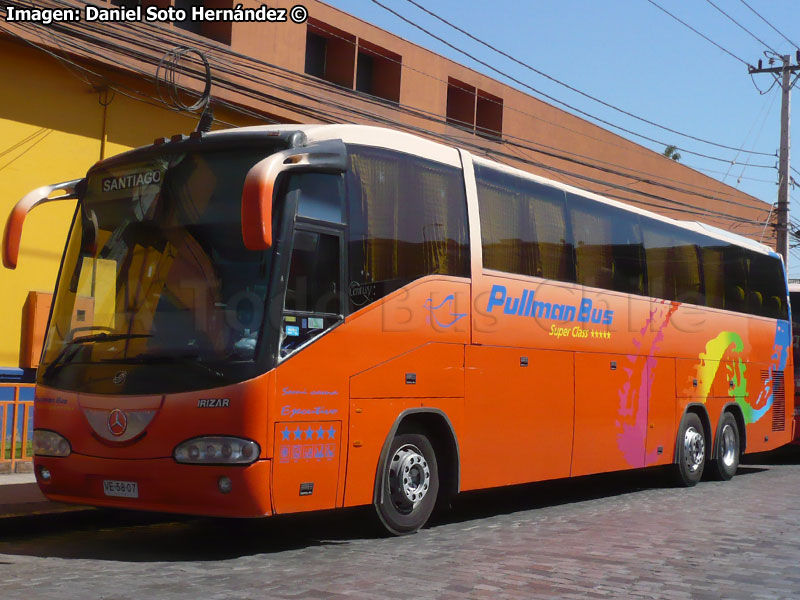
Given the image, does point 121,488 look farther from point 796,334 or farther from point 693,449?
point 796,334

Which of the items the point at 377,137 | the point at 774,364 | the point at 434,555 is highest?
the point at 377,137

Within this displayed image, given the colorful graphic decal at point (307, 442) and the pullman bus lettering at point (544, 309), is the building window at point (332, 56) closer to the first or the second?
the pullman bus lettering at point (544, 309)

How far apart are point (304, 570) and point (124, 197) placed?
139 inches

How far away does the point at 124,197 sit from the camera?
877 cm

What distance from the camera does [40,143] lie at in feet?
56.9

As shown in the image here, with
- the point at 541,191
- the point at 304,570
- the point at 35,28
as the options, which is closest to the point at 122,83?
the point at 35,28

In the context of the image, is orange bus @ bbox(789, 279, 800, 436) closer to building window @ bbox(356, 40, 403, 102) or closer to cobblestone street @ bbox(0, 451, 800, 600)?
cobblestone street @ bbox(0, 451, 800, 600)

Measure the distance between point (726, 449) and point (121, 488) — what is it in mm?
10839

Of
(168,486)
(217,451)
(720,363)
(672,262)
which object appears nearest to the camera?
(217,451)

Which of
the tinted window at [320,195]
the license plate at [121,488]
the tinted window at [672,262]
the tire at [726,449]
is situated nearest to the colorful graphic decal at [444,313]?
the tinted window at [320,195]

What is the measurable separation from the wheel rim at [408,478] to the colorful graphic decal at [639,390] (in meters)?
4.33

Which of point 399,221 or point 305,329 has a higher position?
point 399,221

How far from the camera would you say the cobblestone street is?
6676mm

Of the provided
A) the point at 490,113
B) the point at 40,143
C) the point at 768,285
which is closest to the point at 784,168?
the point at 490,113
